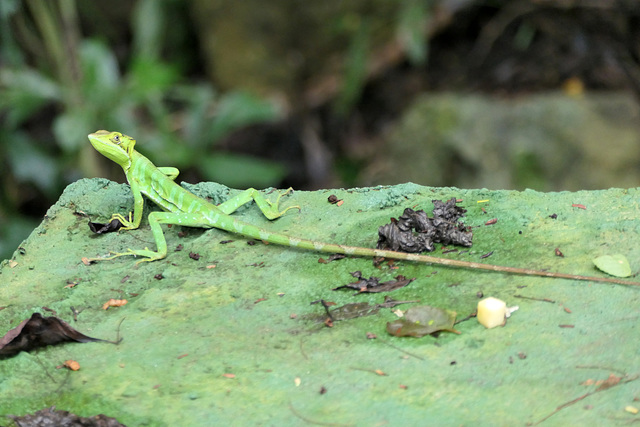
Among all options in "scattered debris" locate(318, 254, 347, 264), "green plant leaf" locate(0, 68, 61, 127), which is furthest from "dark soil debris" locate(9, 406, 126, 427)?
"green plant leaf" locate(0, 68, 61, 127)

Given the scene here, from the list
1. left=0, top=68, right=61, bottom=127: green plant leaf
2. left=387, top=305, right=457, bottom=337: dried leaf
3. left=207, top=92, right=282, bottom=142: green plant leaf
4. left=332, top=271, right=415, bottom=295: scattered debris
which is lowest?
left=387, top=305, right=457, bottom=337: dried leaf

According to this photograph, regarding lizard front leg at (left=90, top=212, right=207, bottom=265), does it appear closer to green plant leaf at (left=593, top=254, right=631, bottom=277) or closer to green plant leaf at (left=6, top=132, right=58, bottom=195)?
green plant leaf at (left=593, top=254, right=631, bottom=277)

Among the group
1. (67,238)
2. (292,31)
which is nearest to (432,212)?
(67,238)

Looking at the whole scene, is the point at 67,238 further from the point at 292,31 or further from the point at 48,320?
the point at 292,31

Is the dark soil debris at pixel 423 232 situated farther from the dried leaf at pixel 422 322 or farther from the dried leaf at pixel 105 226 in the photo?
the dried leaf at pixel 105 226

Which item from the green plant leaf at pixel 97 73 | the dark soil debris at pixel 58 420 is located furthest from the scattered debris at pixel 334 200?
the green plant leaf at pixel 97 73

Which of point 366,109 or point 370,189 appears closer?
point 370,189

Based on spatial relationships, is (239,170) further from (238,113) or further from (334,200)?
(334,200)
